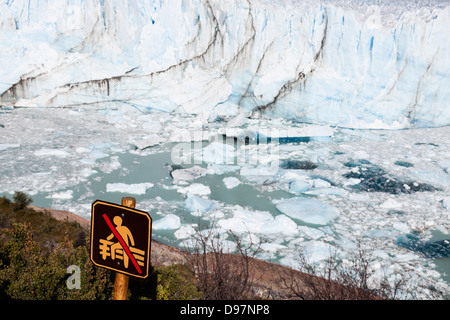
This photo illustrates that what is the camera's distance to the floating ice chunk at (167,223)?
17.5 feet

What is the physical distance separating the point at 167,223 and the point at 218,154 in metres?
3.20

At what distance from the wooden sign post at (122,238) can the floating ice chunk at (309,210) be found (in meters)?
4.37

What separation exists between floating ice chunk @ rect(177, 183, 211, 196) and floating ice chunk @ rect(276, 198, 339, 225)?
1218 mm

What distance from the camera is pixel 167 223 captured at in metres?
5.36

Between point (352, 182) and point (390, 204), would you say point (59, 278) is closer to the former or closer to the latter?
point (390, 204)

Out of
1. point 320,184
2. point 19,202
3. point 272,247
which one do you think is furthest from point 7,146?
point 320,184

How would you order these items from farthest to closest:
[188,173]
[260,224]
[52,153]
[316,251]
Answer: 1. [52,153]
2. [188,173]
3. [260,224]
4. [316,251]

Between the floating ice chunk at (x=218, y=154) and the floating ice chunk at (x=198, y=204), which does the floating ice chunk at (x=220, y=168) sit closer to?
the floating ice chunk at (x=218, y=154)

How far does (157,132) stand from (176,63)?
283 cm

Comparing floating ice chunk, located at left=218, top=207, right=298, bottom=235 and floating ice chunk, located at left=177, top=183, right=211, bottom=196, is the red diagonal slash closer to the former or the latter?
floating ice chunk, located at left=218, top=207, right=298, bottom=235

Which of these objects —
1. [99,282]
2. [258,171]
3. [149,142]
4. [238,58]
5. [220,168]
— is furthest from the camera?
[238,58]

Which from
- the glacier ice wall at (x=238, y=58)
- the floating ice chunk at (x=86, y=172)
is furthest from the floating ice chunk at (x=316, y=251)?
the glacier ice wall at (x=238, y=58)

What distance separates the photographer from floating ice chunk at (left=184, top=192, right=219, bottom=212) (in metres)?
5.91
